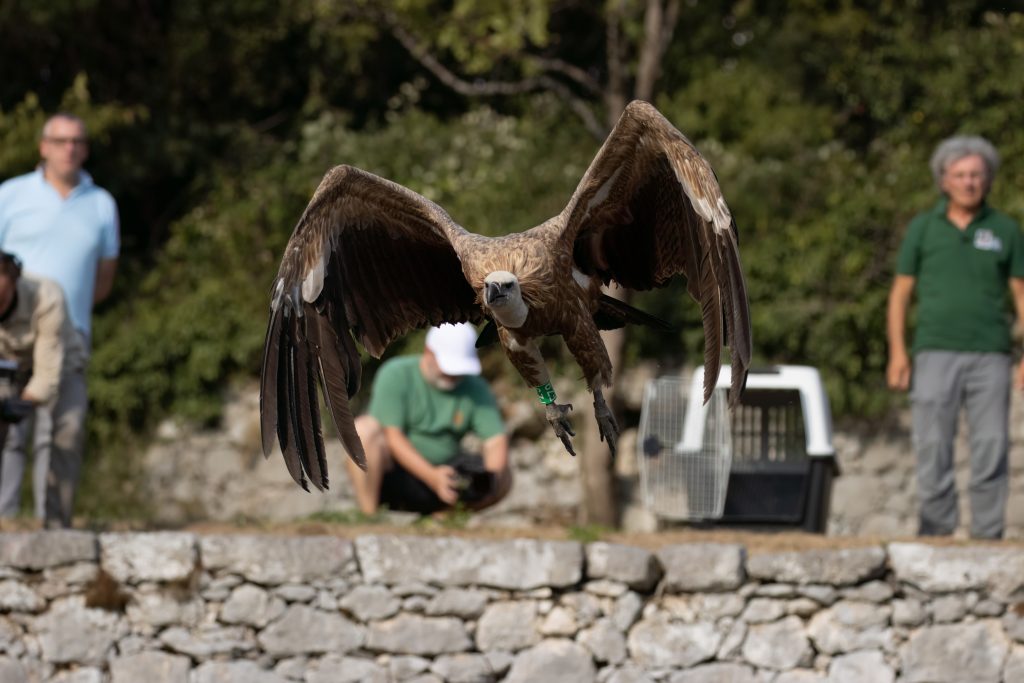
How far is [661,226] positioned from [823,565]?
2089 millimetres

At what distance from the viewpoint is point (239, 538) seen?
709 cm

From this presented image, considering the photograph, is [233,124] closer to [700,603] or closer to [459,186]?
[459,186]

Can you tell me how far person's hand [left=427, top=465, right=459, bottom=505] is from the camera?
7.42m

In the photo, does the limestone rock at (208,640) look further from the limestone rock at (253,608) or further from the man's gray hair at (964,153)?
the man's gray hair at (964,153)

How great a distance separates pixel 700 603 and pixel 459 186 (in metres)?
4.83

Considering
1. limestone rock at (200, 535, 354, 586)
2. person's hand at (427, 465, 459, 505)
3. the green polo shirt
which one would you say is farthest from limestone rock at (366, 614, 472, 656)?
the green polo shirt

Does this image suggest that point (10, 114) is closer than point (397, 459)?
No

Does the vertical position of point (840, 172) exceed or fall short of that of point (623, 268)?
it exceeds it

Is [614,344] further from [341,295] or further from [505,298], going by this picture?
[505,298]

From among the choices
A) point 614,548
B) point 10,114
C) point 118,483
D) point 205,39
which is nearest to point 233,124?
point 205,39

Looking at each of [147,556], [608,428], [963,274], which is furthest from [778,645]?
[147,556]

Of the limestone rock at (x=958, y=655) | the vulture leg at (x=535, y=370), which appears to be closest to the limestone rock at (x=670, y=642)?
the limestone rock at (x=958, y=655)

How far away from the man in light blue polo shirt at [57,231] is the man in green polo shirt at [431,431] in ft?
4.23

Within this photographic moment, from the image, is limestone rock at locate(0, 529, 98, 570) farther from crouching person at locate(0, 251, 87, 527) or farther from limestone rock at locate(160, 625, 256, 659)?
limestone rock at locate(160, 625, 256, 659)
